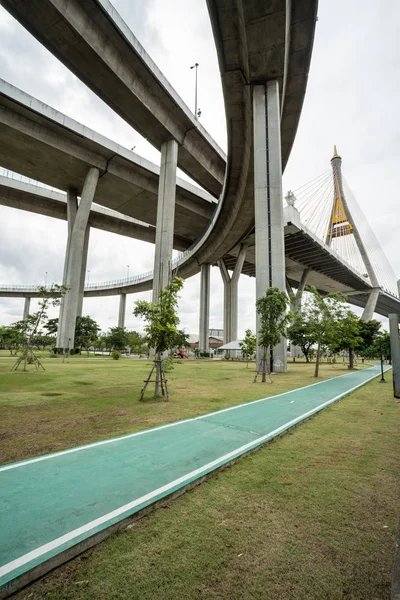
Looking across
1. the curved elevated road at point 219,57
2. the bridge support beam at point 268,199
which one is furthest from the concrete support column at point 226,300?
the bridge support beam at point 268,199

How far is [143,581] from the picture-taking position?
234cm

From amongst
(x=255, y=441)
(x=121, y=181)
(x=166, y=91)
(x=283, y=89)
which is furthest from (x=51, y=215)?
(x=255, y=441)

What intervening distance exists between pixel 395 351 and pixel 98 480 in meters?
4.03

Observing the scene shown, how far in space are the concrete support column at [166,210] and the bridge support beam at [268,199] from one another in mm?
10966

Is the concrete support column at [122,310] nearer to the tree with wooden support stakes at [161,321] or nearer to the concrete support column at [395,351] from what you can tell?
the tree with wooden support stakes at [161,321]

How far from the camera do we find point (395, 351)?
331cm

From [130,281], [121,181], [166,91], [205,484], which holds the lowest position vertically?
[205,484]

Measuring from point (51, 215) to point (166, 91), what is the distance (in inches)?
1109

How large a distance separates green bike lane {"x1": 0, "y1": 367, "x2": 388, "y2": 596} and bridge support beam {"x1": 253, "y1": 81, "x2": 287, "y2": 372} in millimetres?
16663

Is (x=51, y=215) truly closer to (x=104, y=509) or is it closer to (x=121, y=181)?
(x=121, y=181)

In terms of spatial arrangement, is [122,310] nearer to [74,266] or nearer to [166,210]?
[74,266]

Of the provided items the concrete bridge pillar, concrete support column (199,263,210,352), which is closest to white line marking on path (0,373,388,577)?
the concrete bridge pillar

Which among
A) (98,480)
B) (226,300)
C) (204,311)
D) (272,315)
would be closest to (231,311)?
(226,300)

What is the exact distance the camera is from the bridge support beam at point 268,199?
2308 centimetres
